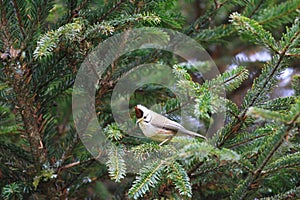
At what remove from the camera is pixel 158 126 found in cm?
112

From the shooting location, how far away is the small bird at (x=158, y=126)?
112cm

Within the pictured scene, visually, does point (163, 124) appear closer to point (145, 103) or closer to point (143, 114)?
point (143, 114)

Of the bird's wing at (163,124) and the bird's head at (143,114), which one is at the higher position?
the bird's head at (143,114)

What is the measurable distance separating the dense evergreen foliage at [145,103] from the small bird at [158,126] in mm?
52

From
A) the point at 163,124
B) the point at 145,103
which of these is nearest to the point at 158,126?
the point at 163,124

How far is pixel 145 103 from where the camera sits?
5.41ft

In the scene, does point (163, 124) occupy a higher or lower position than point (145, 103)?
higher

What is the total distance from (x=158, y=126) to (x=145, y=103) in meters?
0.53

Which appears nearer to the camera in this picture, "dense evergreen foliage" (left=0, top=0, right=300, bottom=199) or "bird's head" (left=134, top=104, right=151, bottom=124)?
"dense evergreen foliage" (left=0, top=0, right=300, bottom=199)

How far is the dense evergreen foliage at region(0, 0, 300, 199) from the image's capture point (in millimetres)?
913

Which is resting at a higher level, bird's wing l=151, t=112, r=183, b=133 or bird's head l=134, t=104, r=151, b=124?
bird's head l=134, t=104, r=151, b=124

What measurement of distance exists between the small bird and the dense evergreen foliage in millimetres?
52

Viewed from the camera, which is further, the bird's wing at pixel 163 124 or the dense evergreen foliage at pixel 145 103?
Answer: the bird's wing at pixel 163 124

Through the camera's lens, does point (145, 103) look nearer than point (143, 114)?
No
